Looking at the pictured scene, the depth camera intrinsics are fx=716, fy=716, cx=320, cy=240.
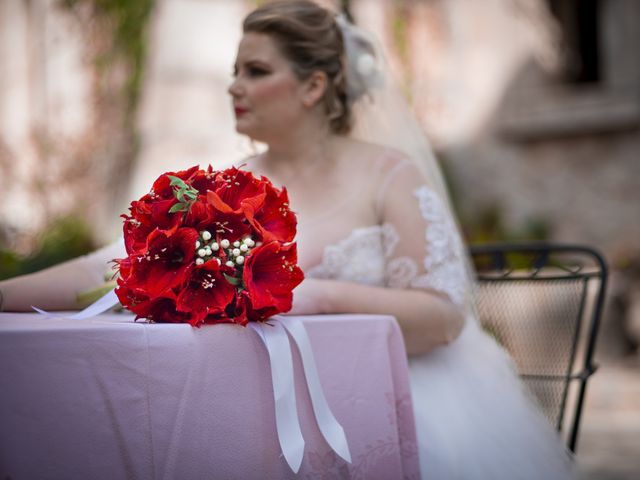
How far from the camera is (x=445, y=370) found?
1941mm

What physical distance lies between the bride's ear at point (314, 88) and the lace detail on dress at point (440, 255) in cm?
46

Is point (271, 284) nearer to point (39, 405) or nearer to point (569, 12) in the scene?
point (39, 405)

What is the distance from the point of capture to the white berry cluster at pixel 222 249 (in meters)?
1.28

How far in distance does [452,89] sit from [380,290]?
6258 mm

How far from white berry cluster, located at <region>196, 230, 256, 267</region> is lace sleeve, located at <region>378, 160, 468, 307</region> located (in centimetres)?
71

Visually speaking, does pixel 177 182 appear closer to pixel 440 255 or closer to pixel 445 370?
pixel 440 255

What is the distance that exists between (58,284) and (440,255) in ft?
3.18

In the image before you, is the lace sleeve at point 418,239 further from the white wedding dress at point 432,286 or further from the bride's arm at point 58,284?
the bride's arm at point 58,284

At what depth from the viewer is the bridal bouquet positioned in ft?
4.18

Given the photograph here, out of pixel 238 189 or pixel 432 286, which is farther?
pixel 432 286

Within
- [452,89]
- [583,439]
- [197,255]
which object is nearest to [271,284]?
[197,255]

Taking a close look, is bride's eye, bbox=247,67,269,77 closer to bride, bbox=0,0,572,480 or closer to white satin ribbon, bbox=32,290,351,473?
bride, bbox=0,0,572,480

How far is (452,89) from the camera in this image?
25.2 feet

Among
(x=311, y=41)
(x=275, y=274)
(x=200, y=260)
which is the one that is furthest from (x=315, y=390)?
(x=311, y=41)
